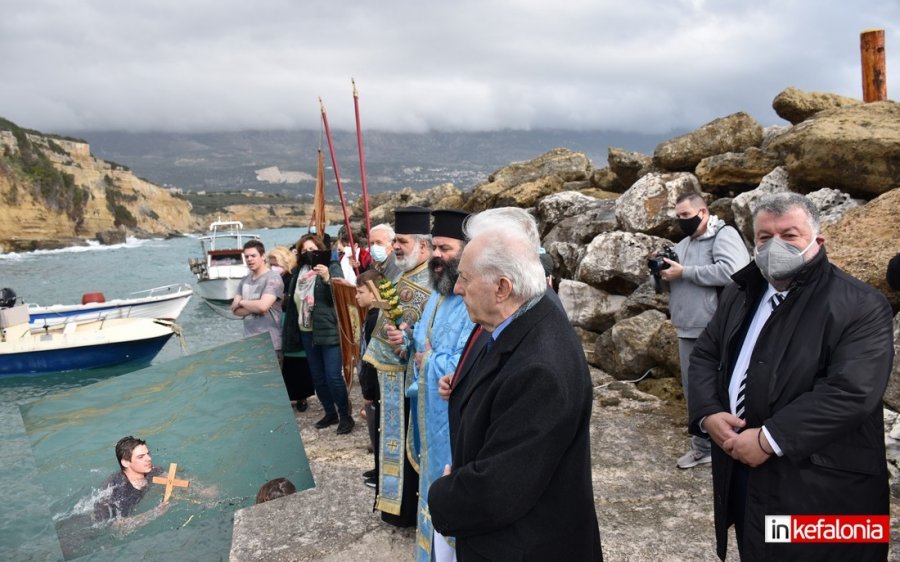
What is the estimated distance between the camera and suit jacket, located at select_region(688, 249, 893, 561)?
2.45m

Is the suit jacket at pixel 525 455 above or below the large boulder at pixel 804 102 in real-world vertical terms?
below

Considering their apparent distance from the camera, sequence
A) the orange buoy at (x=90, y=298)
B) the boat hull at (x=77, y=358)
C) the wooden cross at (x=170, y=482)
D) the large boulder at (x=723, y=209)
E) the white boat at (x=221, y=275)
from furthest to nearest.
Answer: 1. the white boat at (x=221, y=275)
2. the orange buoy at (x=90, y=298)
3. the boat hull at (x=77, y=358)
4. the large boulder at (x=723, y=209)
5. the wooden cross at (x=170, y=482)

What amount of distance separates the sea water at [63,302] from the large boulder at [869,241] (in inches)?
254

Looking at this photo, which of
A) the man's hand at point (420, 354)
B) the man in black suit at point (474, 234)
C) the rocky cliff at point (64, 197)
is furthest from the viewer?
the rocky cliff at point (64, 197)

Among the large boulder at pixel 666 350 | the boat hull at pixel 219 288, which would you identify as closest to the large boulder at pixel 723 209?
the large boulder at pixel 666 350

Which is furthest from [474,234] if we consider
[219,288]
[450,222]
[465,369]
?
[219,288]

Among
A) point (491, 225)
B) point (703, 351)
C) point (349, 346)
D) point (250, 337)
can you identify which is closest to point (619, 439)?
point (703, 351)

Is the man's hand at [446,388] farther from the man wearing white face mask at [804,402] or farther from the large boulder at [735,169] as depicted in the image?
the large boulder at [735,169]

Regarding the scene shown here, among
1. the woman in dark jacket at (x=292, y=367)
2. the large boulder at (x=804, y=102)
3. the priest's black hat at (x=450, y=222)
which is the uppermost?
the large boulder at (x=804, y=102)

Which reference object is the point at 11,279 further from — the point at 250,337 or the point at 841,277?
the point at 841,277

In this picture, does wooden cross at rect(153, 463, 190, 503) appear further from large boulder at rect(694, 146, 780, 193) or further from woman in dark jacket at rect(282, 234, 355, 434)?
large boulder at rect(694, 146, 780, 193)

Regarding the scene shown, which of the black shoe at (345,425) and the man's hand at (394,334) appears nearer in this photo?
the man's hand at (394,334)

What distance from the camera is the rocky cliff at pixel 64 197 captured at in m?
69.7

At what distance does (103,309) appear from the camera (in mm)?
18672
